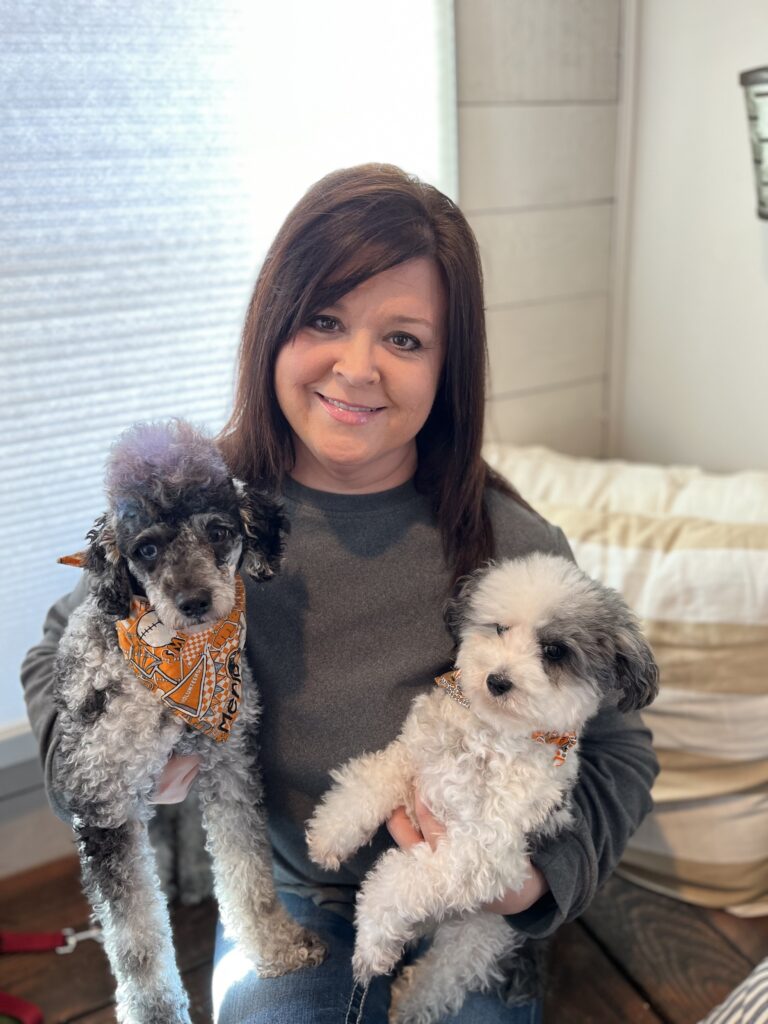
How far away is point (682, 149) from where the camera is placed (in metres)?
2.00

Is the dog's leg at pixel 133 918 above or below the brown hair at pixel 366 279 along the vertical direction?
below

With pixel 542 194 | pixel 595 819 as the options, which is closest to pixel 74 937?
pixel 595 819

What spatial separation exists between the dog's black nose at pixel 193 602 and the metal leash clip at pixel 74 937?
1195 millimetres

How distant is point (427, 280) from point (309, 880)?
1.04 m

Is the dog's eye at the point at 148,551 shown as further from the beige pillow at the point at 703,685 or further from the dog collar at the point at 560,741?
the beige pillow at the point at 703,685

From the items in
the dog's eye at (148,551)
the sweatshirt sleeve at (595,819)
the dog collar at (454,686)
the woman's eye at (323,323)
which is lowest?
the sweatshirt sleeve at (595,819)

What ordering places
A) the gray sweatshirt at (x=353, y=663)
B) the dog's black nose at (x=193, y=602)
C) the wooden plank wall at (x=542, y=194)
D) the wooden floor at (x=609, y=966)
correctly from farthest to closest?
the wooden plank wall at (x=542, y=194) → the wooden floor at (x=609, y=966) → the gray sweatshirt at (x=353, y=663) → the dog's black nose at (x=193, y=602)

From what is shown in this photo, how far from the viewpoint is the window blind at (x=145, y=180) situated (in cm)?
155

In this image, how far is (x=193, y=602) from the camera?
95 centimetres

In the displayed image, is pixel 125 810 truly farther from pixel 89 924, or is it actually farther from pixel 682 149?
pixel 682 149

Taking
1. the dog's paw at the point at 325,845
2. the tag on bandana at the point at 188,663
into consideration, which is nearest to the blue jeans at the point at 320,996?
the dog's paw at the point at 325,845

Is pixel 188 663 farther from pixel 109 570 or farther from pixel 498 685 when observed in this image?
pixel 498 685

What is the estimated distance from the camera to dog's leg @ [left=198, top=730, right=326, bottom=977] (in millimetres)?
1192

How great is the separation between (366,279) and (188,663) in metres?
0.60
